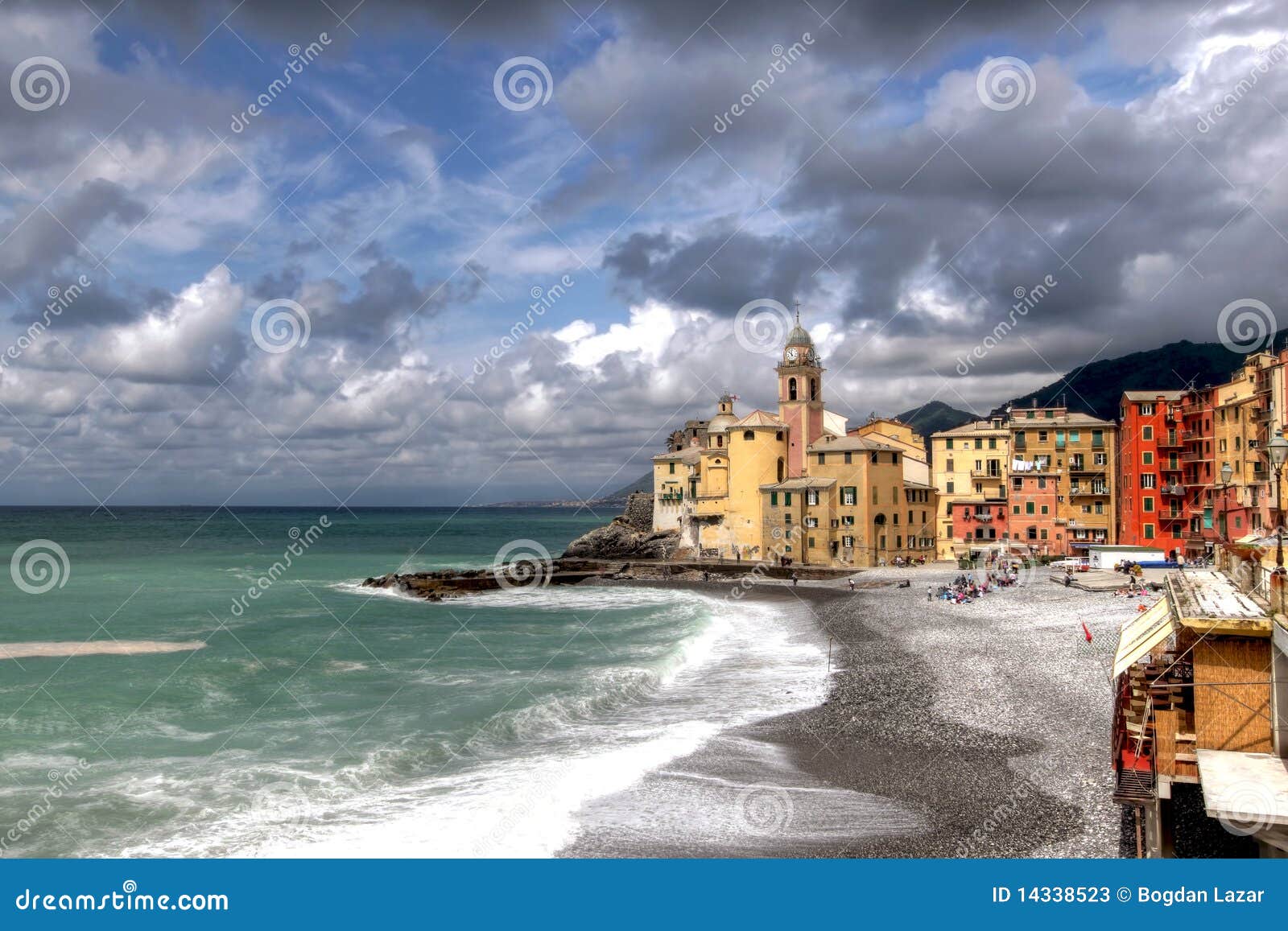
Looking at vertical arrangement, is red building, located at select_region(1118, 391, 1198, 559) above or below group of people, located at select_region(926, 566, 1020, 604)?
above

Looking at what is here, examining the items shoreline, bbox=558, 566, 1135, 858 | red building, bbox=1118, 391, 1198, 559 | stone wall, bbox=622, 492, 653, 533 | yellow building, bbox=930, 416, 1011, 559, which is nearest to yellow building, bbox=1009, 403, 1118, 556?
yellow building, bbox=930, 416, 1011, 559

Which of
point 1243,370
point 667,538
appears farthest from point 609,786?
point 667,538

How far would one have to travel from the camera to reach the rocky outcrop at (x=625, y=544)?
3698 inches

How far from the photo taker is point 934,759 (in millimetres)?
21328

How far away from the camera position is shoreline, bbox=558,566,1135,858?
53.3 ft

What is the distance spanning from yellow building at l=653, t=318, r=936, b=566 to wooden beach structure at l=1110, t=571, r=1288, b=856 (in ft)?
199

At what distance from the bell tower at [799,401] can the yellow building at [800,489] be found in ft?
0.25

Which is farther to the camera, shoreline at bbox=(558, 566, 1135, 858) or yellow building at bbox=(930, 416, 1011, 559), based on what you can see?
yellow building at bbox=(930, 416, 1011, 559)

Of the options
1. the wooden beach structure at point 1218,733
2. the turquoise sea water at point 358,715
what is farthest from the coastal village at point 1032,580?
the turquoise sea water at point 358,715

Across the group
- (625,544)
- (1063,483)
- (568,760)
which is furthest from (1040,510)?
(568,760)

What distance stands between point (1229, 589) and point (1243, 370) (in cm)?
4966

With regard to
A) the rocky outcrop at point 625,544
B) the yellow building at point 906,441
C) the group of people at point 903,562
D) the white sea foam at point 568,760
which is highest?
the yellow building at point 906,441

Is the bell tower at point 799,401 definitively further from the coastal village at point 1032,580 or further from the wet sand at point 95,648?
the wet sand at point 95,648

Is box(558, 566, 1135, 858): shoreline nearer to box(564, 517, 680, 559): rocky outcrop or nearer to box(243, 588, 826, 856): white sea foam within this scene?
box(243, 588, 826, 856): white sea foam
